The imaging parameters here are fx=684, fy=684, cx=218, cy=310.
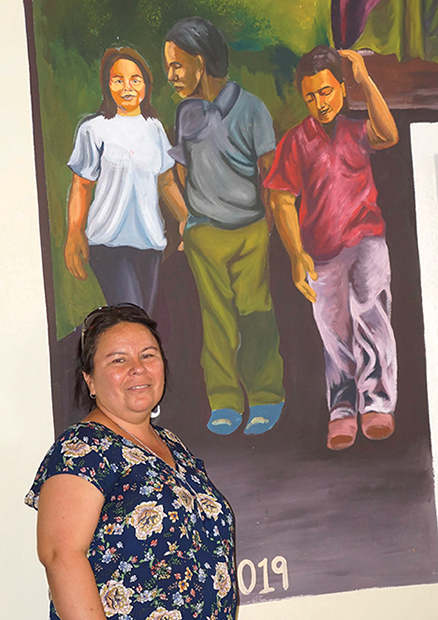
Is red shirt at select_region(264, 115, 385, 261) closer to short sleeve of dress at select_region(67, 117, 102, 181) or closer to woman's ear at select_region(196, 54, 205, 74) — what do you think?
woman's ear at select_region(196, 54, 205, 74)

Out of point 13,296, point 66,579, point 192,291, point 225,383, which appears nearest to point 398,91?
point 192,291

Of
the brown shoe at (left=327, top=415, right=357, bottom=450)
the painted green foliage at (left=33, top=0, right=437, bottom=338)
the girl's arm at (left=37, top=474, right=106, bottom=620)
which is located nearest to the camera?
the girl's arm at (left=37, top=474, right=106, bottom=620)

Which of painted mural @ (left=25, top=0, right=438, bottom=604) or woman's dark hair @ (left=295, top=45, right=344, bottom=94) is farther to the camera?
woman's dark hair @ (left=295, top=45, right=344, bottom=94)

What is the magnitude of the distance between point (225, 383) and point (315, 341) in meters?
0.28

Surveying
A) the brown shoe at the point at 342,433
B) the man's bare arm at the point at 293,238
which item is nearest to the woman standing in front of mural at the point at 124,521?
the brown shoe at the point at 342,433

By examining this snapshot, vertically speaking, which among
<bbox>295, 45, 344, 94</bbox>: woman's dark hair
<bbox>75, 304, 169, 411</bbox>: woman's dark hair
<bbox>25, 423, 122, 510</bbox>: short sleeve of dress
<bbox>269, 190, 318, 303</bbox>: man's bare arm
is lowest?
<bbox>25, 423, 122, 510</bbox>: short sleeve of dress

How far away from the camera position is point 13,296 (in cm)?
177

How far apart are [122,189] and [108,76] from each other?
12.2 inches

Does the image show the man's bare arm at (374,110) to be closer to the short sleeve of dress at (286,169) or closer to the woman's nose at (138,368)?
the short sleeve of dress at (286,169)

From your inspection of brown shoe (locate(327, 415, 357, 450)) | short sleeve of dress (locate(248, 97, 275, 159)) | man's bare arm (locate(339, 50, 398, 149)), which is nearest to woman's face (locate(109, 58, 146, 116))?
short sleeve of dress (locate(248, 97, 275, 159))

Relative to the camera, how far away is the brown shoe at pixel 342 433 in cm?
191

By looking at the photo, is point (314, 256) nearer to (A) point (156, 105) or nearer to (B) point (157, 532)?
(A) point (156, 105)

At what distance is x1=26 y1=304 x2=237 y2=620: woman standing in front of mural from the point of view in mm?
1198

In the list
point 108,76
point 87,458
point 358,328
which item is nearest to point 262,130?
point 108,76
